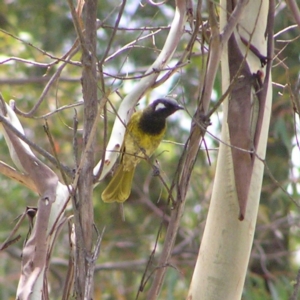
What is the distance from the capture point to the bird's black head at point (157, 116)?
379 centimetres

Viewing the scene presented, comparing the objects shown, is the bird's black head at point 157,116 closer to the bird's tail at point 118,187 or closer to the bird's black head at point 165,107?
the bird's black head at point 165,107

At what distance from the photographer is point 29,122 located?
674 cm

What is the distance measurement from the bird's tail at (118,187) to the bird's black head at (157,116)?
14.5 inches

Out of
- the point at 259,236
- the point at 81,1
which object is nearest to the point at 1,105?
the point at 81,1

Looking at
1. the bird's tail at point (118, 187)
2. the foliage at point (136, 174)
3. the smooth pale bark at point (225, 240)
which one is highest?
the foliage at point (136, 174)

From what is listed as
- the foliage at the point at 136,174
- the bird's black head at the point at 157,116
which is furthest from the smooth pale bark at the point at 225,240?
the foliage at the point at 136,174

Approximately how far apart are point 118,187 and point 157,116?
27.3 inches

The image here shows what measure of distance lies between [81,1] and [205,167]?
3.74 metres

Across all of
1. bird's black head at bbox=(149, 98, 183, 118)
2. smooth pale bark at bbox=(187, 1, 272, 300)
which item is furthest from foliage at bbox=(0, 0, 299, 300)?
smooth pale bark at bbox=(187, 1, 272, 300)

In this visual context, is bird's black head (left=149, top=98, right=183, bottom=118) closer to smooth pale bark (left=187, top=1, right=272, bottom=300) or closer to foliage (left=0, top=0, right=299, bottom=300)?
foliage (left=0, top=0, right=299, bottom=300)

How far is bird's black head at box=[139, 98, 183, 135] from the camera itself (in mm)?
3787

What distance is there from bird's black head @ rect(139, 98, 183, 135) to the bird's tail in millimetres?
367

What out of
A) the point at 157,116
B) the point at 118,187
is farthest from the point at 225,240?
the point at 157,116

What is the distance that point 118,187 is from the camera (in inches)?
129
